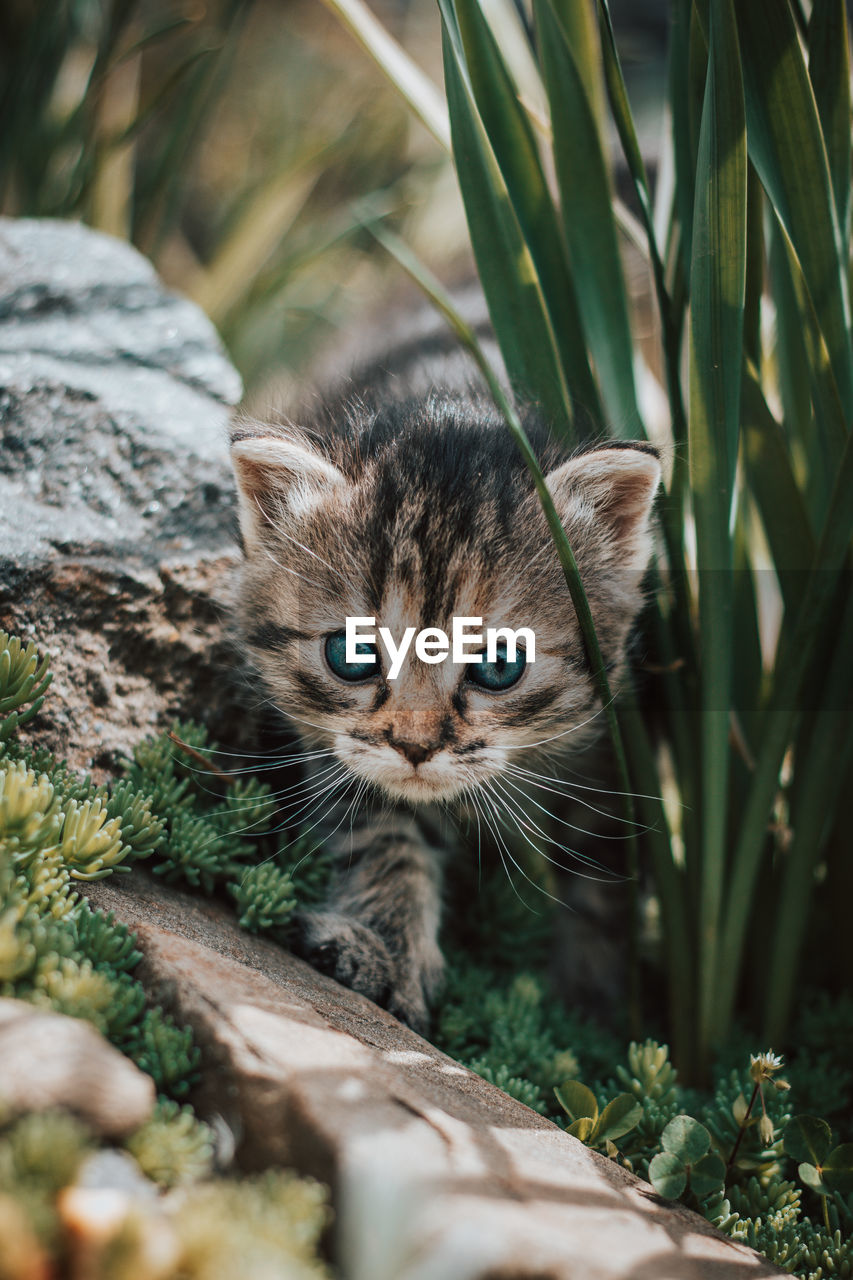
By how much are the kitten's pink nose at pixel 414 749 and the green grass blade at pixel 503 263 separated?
1.82ft

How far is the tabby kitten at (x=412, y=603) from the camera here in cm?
122

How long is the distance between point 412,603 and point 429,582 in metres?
0.04

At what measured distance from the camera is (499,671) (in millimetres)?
1247

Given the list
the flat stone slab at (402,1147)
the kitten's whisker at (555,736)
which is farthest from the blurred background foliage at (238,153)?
the flat stone slab at (402,1147)

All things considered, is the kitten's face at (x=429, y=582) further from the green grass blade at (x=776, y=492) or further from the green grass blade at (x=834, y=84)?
the green grass blade at (x=834, y=84)

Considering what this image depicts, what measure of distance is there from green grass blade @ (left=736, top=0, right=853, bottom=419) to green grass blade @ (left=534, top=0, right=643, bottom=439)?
0.25 metres

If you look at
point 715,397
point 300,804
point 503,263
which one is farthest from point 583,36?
point 300,804

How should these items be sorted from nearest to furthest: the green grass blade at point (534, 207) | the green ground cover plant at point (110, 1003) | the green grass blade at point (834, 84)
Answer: the green ground cover plant at point (110, 1003) < the green grass blade at point (834, 84) < the green grass blade at point (534, 207)

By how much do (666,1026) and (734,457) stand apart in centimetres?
96

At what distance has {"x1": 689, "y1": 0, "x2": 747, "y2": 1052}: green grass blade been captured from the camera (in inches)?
39.4

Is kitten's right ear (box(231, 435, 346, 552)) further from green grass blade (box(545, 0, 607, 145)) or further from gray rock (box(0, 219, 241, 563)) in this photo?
green grass blade (box(545, 0, 607, 145))

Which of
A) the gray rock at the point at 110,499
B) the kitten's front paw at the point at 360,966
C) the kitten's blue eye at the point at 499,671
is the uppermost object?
the gray rock at the point at 110,499

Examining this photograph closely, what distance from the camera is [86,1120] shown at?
0.67 meters

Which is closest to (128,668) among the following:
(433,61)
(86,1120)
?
(86,1120)
